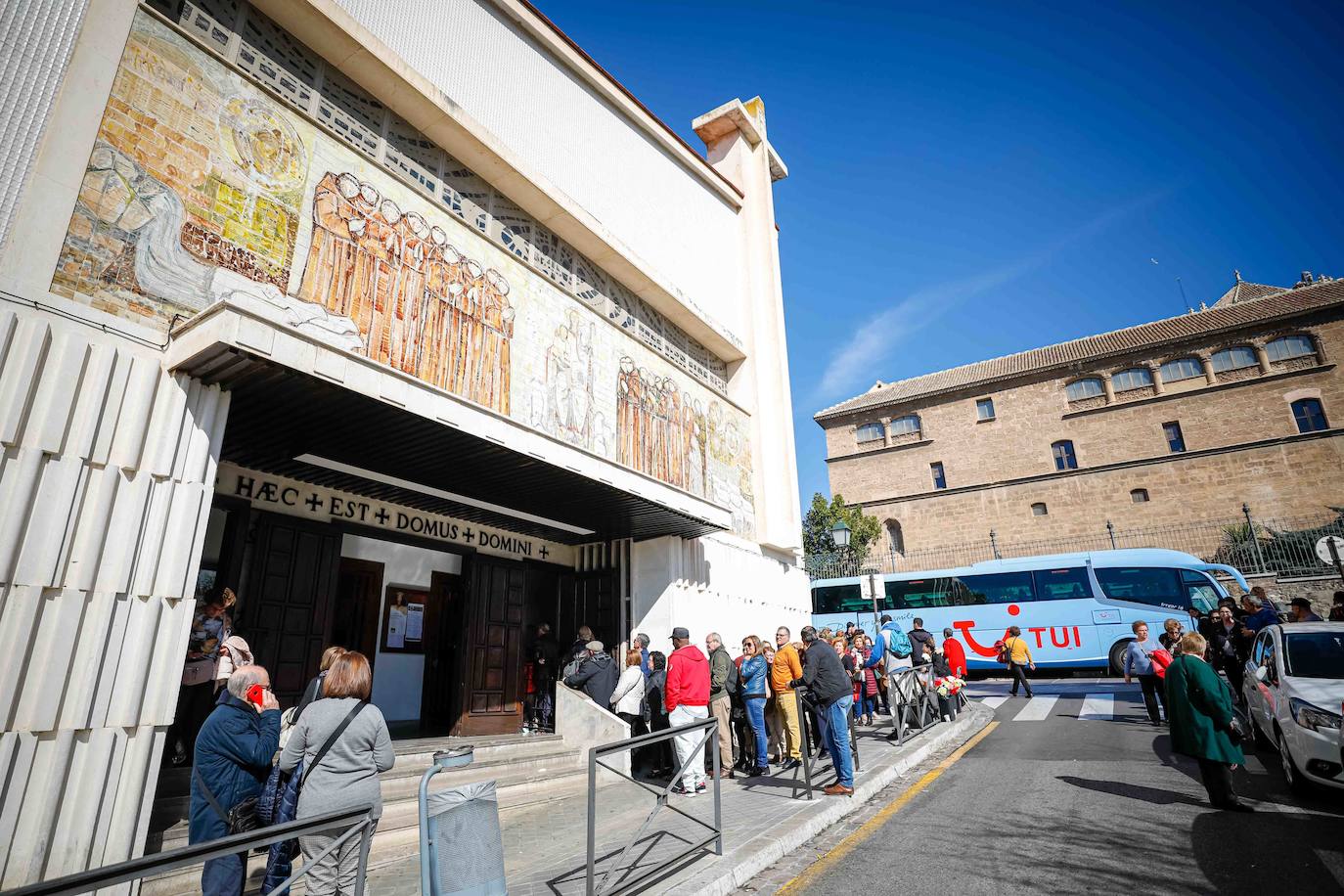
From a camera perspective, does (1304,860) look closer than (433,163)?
Yes

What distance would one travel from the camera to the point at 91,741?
15.6ft

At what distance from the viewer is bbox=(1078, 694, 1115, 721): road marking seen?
11.1 meters

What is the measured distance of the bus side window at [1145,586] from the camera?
17375mm

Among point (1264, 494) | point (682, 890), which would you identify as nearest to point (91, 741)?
point (682, 890)

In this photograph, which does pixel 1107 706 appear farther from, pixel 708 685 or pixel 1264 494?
pixel 1264 494

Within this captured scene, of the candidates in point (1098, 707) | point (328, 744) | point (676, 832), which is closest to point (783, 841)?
point (676, 832)

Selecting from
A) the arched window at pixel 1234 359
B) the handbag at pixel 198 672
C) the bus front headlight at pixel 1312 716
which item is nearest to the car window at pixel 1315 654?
the bus front headlight at pixel 1312 716

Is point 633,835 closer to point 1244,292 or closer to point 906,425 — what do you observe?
point 906,425

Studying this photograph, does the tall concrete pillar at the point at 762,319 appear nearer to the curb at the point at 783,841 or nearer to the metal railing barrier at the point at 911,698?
the metal railing barrier at the point at 911,698

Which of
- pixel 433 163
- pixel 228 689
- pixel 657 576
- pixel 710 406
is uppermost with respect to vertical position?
pixel 433 163

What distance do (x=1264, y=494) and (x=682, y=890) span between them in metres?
37.5

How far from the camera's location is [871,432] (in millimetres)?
41375

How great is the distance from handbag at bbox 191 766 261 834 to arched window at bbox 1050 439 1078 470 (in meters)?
38.5

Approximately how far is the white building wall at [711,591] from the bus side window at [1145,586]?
8.83m
